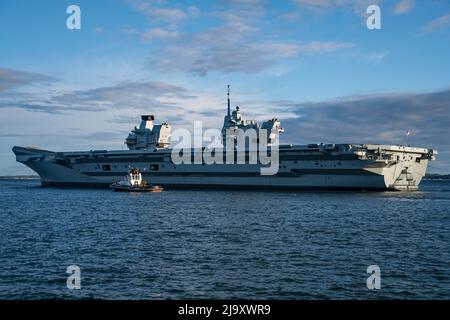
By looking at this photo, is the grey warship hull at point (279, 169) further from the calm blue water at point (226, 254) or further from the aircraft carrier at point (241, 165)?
the calm blue water at point (226, 254)

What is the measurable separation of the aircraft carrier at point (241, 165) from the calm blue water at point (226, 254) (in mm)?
18485

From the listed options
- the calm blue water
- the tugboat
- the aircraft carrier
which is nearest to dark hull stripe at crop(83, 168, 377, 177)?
the aircraft carrier

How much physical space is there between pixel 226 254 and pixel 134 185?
4114 centimetres

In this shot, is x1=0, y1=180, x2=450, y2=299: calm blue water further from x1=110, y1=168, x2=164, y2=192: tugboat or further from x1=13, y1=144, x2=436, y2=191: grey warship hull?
x1=110, y1=168, x2=164, y2=192: tugboat

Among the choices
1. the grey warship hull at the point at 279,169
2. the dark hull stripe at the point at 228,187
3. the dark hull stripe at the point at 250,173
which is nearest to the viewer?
the grey warship hull at the point at 279,169

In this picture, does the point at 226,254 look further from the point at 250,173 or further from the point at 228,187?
the point at 228,187

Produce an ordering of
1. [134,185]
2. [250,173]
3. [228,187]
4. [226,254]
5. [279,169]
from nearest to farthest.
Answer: [226,254], [279,169], [250,173], [134,185], [228,187]

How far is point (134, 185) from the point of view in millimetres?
57312

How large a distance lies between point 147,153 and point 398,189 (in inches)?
1120

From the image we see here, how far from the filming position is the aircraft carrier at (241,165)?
4906cm

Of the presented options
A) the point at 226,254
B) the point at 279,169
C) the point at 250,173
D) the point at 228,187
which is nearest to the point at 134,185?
the point at 228,187

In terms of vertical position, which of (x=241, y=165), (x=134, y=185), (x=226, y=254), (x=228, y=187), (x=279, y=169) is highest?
(x=241, y=165)

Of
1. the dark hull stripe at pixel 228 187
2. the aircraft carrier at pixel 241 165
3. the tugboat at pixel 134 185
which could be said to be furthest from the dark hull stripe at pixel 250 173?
the tugboat at pixel 134 185
